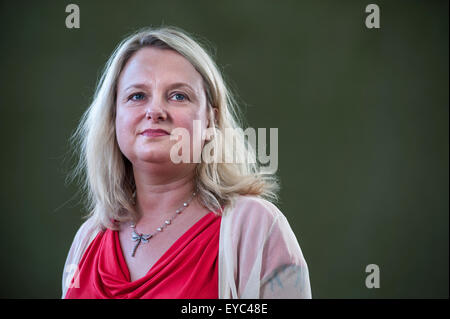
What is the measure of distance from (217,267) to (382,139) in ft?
6.27

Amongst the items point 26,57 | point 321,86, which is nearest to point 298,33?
point 321,86

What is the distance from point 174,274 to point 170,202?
0.82 ft

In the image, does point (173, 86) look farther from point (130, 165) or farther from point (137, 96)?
point (130, 165)

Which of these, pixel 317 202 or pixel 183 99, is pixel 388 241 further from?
pixel 183 99

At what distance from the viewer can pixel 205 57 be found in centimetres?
155

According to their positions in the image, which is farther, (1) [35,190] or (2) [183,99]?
(1) [35,190]

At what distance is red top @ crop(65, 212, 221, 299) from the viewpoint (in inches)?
53.3

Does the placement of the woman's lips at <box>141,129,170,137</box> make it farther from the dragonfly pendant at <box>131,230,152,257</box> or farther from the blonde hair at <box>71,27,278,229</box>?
the dragonfly pendant at <box>131,230,152,257</box>

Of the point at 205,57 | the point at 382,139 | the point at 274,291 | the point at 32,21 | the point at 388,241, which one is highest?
the point at 32,21

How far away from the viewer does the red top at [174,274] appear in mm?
1354

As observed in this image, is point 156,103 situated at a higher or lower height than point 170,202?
higher

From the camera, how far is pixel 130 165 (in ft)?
5.66

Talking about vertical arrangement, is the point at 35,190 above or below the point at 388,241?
above

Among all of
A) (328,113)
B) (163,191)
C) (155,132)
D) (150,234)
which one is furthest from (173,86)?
(328,113)
